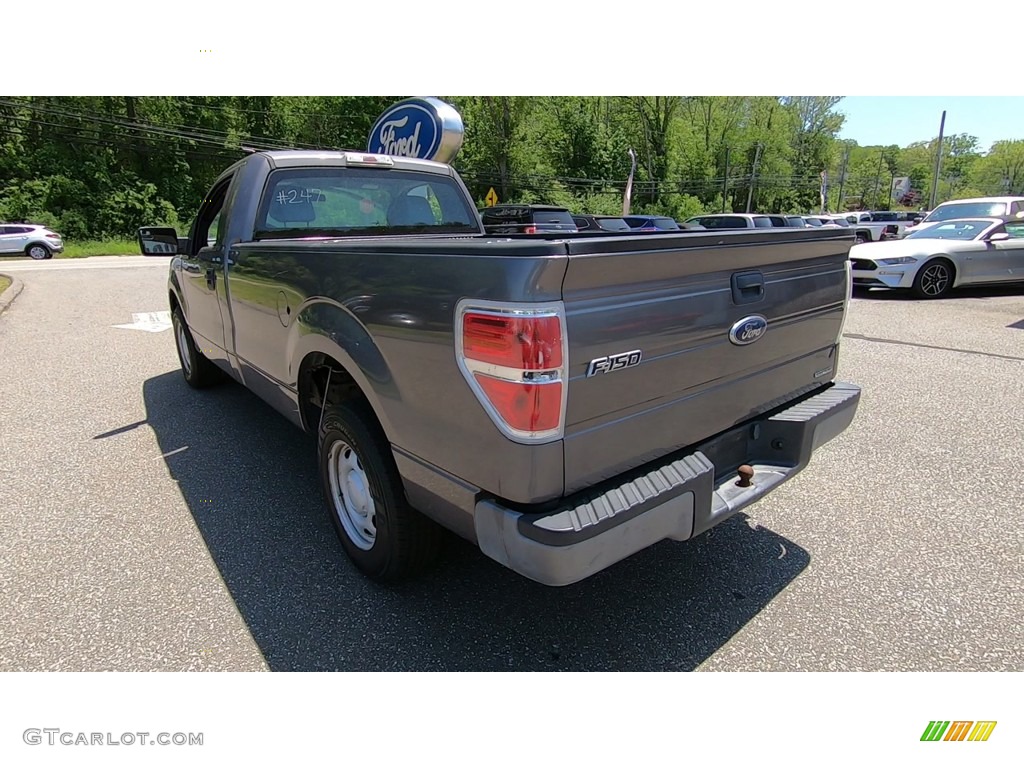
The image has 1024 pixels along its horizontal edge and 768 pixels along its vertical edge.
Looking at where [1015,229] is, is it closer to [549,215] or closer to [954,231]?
[954,231]

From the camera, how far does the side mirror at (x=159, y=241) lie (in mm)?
4613

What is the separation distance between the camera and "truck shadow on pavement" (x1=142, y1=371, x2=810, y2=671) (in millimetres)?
2230

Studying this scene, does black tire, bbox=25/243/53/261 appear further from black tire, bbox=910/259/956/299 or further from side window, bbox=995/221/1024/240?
side window, bbox=995/221/1024/240

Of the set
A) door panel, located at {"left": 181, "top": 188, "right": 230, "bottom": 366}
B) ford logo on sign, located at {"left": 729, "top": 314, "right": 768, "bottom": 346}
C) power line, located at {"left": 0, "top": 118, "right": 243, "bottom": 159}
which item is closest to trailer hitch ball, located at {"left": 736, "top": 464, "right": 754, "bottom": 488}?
ford logo on sign, located at {"left": 729, "top": 314, "right": 768, "bottom": 346}

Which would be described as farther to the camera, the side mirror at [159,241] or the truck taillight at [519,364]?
the side mirror at [159,241]

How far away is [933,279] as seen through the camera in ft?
35.1

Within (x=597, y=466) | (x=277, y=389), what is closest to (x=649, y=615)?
(x=597, y=466)

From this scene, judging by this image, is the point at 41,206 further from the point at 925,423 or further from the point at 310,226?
the point at 925,423

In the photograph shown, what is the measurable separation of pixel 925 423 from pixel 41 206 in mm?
44954

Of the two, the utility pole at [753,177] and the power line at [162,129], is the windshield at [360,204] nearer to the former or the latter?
the power line at [162,129]

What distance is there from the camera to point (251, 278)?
10.6ft

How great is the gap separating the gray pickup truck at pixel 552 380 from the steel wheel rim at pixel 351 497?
0.01 m

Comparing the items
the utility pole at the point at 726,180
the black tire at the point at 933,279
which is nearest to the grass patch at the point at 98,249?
the black tire at the point at 933,279

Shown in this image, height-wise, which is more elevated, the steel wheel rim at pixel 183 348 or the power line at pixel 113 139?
the power line at pixel 113 139
